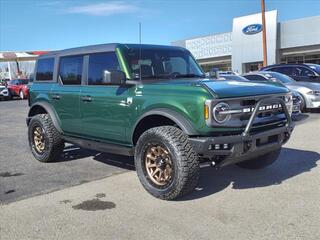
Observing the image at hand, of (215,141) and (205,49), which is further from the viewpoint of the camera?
(205,49)

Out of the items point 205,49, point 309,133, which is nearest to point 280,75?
point 309,133

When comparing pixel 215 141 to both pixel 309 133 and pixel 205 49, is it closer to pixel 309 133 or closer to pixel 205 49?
pixel 309 133

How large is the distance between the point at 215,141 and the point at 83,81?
2.74 m

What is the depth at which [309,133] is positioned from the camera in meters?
10.3

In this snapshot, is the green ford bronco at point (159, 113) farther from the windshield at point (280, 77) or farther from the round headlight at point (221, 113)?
the windshield at point (280, 77)

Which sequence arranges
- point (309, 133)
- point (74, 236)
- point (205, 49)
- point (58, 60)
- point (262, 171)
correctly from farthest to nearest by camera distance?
point (205, 49) → point (309, 133) → point (58, 60) → point (262, 171) → point (74, 236)

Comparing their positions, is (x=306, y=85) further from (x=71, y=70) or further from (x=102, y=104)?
(x=102, y=104)

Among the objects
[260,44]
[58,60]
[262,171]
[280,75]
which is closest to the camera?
[262,171]

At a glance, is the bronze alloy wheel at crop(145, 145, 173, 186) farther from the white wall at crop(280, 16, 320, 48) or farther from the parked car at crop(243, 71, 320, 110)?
the white wall at crop(280, 16, 320, 48)

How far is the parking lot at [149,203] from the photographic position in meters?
4.47

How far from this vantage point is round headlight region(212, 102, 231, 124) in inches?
200

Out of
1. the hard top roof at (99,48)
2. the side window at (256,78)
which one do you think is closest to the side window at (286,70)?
the side window at (256,78)

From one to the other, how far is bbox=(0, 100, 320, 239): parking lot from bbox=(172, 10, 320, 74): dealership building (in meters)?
35.6

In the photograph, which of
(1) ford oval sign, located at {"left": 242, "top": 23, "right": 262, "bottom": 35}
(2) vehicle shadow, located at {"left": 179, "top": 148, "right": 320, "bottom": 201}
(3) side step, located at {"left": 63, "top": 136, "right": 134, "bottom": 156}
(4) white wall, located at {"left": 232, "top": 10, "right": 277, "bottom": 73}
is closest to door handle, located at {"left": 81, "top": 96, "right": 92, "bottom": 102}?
(3) side step, located at {"left": 63, "top": 136, "right": 134, "bottom": 156}
